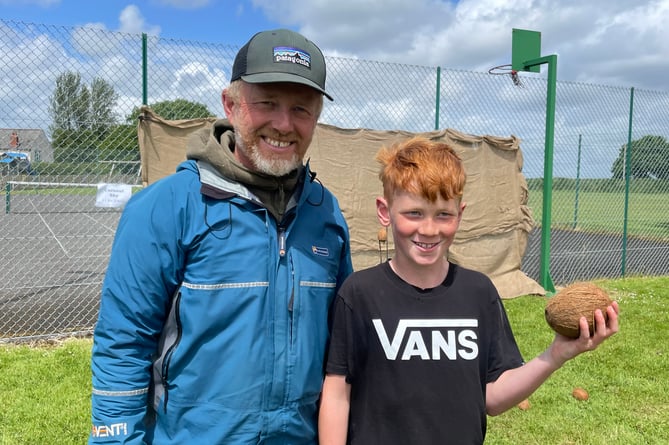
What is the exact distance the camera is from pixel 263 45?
6.06 feet

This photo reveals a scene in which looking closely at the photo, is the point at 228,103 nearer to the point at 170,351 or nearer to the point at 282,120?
the point at 282,120

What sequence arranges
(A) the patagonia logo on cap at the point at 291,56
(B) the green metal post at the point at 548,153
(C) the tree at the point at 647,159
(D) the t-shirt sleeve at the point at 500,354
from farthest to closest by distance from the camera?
(C) the tree at the point at 647,159, (B) the green metal post at the point at 548,153, (D) the t-shirt sleeve at the point at 500,354, (A) the patagonia logo on cap at the point at 291,56

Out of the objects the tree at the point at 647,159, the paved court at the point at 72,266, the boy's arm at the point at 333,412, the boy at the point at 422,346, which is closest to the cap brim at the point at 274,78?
the boy at the point at 422,346

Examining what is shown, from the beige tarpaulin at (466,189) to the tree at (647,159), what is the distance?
3.46 meters

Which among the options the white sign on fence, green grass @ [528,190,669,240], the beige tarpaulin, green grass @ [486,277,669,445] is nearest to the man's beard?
green grass @ [486,277,669,445]

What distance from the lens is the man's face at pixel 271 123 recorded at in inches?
73.1

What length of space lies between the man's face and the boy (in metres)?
0.39

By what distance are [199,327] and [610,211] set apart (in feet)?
38.3

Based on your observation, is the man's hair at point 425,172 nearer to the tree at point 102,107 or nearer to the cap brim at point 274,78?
the cap brim at point 274,78

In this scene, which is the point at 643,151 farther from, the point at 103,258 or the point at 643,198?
the point at 103,258

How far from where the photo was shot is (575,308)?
5.82ft

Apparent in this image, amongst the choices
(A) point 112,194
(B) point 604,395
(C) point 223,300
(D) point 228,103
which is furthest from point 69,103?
(B) point 604,395

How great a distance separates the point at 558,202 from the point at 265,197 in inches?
559

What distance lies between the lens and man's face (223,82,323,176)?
1.86m
